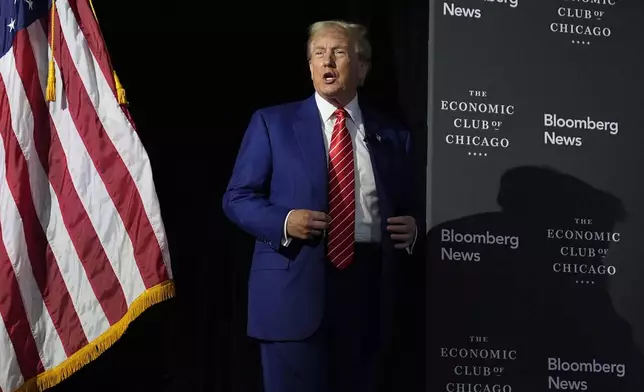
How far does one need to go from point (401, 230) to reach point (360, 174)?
25 centimetres

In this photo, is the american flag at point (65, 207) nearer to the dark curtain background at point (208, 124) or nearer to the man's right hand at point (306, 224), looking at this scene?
the dark curtain background at point (208, 124)

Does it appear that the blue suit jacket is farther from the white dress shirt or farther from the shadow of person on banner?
the shadow of person on banner

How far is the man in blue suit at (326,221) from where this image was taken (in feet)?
10.6

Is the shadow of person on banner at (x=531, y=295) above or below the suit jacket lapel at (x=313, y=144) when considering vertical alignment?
below

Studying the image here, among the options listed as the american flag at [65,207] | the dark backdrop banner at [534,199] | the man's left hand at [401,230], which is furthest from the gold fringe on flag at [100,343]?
the dark backdrop banner at [534,199]

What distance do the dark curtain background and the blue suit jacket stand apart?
402 millimetres

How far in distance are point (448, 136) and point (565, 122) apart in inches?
19.6

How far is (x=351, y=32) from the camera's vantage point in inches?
136

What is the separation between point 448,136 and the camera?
366 centimetres

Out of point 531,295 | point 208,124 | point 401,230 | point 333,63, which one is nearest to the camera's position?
point 401,230

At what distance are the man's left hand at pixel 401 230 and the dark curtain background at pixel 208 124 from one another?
443mm

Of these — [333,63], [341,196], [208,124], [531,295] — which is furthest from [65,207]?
[531,295]

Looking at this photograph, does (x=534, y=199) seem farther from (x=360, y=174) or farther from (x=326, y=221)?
(x=326, y=221)

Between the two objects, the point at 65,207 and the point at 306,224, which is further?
the point at 65,207
